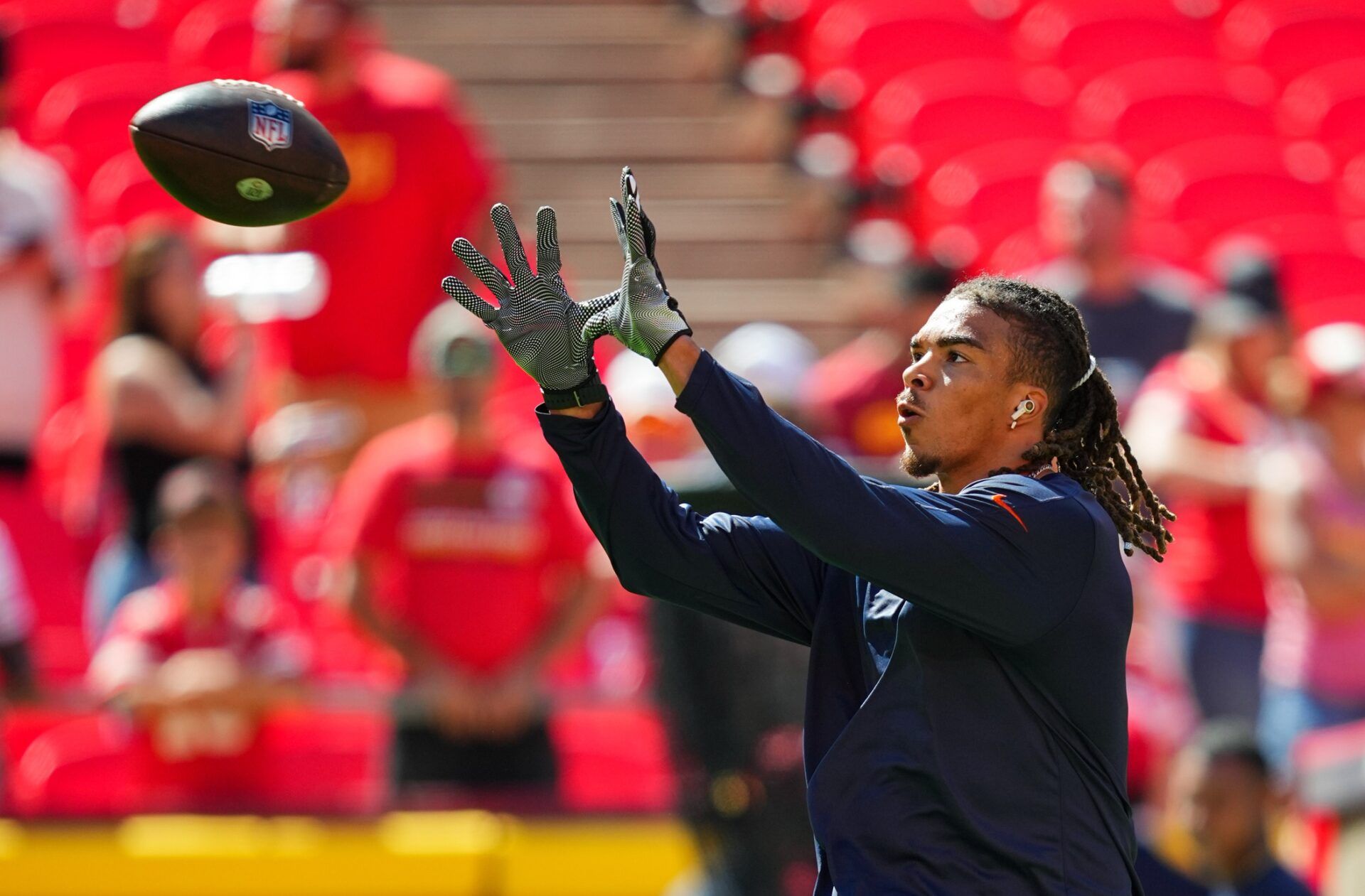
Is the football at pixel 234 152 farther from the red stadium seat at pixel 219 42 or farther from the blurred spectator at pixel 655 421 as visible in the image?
the red stadium seat at pixel 219 42

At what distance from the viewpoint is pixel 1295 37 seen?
31.5 feet

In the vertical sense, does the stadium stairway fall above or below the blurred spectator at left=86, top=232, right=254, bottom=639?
above

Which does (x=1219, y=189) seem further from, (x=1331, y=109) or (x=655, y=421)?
(x=655, y=421)

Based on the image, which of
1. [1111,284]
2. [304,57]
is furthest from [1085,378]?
[304,57]

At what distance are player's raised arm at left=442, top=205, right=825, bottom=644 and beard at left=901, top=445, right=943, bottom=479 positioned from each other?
0.23 metres

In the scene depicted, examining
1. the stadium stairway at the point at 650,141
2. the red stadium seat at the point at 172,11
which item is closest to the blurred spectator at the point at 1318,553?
the stadium stairway at the point at 650,141

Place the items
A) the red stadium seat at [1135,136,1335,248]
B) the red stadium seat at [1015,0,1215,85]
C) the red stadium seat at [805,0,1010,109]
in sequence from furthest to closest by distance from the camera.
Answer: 1. the red stadium seat at [1015,0,1215,85]
2. the red stadium seat at [805,0,1010,109]
3. the red stadium seat at [1135,136,1335,248]

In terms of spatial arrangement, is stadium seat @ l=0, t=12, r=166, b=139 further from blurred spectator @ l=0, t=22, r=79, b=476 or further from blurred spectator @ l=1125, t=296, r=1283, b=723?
blurred spectator @ l=1125, t=296, r=1283, b=723

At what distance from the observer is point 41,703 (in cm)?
459

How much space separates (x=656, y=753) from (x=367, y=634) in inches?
36.3

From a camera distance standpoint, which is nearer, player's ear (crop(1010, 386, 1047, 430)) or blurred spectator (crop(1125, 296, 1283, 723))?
player's ear (crop(1010, 386, 1047, 430))

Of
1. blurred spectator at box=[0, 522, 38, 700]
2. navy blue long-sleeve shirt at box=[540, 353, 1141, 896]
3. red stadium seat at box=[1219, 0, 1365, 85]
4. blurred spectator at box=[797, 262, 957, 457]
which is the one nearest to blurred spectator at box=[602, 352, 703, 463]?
blurred spectator at box=[797, 262, 957, 457]

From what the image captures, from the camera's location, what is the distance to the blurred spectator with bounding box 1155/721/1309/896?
14.3 ft

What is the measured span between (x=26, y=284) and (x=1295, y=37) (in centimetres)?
691
